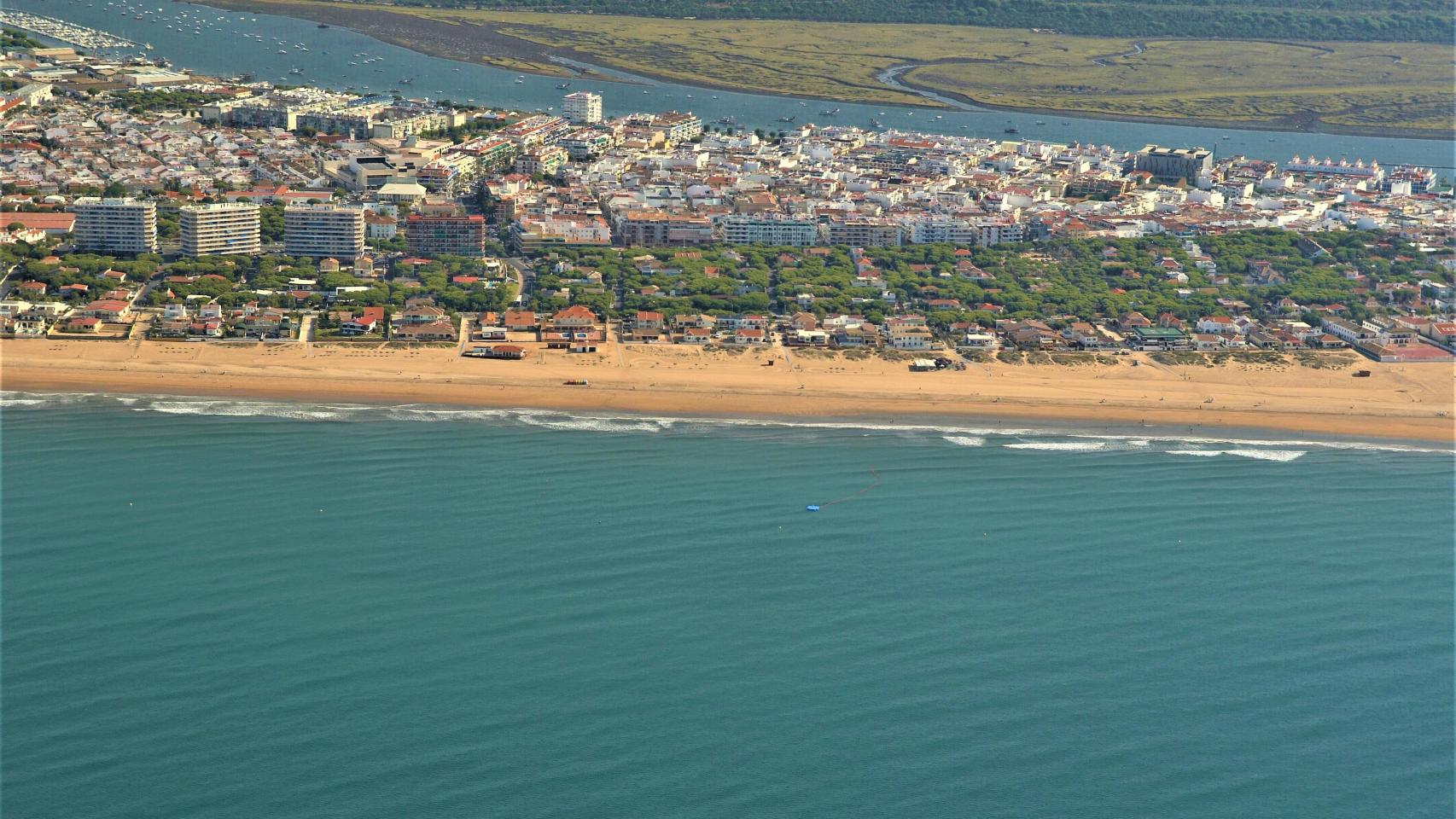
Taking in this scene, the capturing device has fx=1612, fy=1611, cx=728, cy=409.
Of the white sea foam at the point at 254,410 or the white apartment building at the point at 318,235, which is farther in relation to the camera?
the white apartment building at the point at 318,235

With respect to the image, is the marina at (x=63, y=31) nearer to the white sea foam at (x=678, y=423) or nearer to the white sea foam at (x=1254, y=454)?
the white sea foam at (x=678, y=423)

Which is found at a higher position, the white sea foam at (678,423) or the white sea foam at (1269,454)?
the white sea foam at (678,423)

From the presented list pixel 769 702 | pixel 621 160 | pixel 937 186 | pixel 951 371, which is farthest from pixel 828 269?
pixel 769 702

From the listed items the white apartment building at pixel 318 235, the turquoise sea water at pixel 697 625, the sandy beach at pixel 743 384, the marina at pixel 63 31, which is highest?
the marina at pixel 63 31

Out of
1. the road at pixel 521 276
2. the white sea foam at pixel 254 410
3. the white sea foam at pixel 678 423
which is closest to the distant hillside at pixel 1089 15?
the road at pixel 521 276

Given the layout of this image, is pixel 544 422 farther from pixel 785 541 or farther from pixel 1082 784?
pixel 1082 784

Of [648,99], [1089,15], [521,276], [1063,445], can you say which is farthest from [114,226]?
[1089,15]

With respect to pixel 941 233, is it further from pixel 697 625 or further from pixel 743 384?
pixel 697 625
